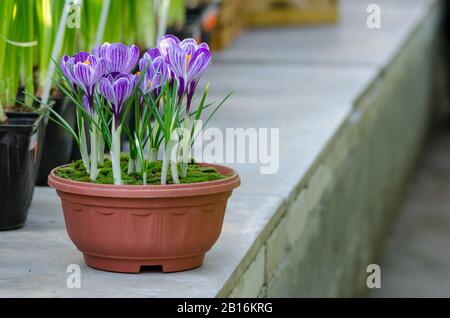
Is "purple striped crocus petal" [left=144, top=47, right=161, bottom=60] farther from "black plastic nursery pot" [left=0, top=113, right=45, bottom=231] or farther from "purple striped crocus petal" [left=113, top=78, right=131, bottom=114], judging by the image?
"black plastic nursery pot" [left=0, top=113, right=45, bottom=231]

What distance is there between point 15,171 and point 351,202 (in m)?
2.16

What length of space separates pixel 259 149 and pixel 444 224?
257 centimetres

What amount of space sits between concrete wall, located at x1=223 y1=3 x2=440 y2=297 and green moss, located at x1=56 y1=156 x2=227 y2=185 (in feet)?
0.70

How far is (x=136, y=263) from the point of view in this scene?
2127 mm

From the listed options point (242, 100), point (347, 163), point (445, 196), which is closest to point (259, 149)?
point (347, 163)

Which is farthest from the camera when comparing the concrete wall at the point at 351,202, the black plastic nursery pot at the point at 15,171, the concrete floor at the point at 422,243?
the concrete floor at the point at 422,243

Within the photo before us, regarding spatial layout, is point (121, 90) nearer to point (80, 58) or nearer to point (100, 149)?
point (80, 58)

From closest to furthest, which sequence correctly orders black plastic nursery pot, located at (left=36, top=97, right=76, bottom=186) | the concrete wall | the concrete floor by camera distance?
the concrete wall
black plastic nursery pot, located at (left=36, top=97, right=76, bottom=186)
the concrete floor

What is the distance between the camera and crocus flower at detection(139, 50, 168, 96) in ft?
6.91

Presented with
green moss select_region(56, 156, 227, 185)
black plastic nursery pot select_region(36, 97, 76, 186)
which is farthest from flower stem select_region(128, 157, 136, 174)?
black plastic nursery pot select_region(36, 97, 76, 186)

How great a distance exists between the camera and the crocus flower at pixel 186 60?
206 centimetres

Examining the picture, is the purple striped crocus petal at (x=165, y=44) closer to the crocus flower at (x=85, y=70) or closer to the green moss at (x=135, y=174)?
the crocus flower at (x=85, y=70)

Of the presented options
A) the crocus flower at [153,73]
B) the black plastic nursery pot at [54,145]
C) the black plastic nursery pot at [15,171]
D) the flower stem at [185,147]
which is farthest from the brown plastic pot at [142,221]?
the black plastic nursery pot at [54,145]

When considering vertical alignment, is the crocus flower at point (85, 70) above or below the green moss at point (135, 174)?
above
